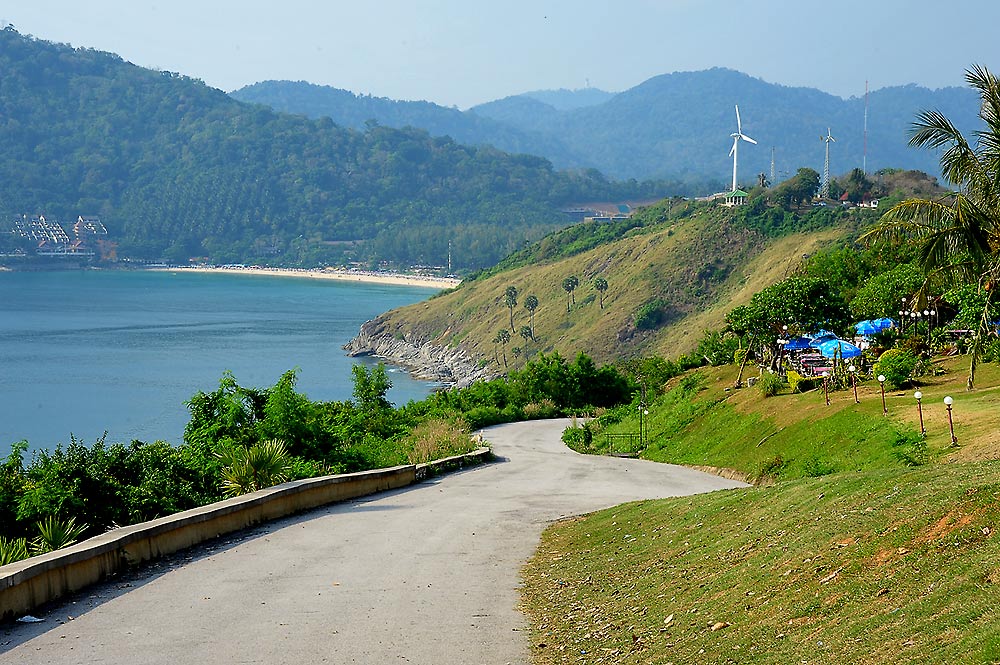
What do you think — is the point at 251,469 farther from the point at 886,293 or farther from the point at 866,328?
the point at 886,293

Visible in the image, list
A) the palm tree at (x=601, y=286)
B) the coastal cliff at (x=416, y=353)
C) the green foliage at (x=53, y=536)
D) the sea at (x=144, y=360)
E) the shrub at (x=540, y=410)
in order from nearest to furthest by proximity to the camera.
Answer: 1. the green foliage at (x=53, y=536)
2. the shrub at (x=540, y=410)
3. the sea at (x=144, y=360)
4. the palm tree at (x=601, y=286)
5. the coastal cliff at (x=416, y=353)

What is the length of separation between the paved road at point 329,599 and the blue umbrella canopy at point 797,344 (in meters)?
24.1

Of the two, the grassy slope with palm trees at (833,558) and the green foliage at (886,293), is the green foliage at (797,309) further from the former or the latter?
the grassy slope with palm trees at (833,558)

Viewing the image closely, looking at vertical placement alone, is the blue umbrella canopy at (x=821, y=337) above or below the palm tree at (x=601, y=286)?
above

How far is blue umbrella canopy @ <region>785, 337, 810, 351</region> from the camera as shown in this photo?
41200mm

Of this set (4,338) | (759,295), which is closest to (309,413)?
(759,295)

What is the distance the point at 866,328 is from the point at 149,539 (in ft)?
115

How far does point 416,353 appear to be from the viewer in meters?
142

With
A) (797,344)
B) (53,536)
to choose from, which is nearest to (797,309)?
(797,344)

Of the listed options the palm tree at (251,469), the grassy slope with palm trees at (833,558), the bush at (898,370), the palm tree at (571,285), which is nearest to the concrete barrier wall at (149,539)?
the palm tree at (251,469)

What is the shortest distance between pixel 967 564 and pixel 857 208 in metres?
114

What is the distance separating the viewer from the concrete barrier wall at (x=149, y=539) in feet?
34.3

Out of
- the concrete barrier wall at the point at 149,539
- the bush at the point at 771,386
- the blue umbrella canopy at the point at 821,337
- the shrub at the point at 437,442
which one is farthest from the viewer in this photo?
the blue umbrella canopy at the point at 821,337

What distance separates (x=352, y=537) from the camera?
1517 centimetres
